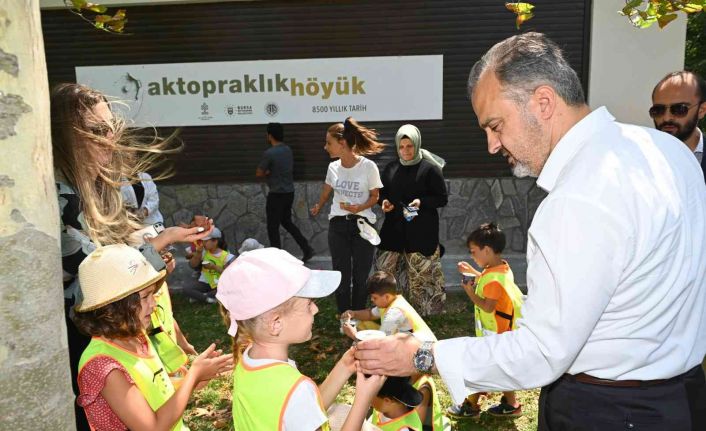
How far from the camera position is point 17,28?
4.41 ft

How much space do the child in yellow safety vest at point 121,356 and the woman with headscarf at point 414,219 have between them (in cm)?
409

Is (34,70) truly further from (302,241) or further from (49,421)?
(302,241)

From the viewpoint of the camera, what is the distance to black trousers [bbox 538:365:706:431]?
193 centimetres

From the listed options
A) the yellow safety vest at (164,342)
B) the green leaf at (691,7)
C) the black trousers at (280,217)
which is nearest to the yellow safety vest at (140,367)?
the yellow safety vest at (164,342)

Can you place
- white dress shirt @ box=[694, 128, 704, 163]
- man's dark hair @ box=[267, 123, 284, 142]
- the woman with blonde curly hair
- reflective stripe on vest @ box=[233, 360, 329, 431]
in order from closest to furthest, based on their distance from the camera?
reflective stripe on vest @ box=[233, 360, 329, 431]
the woman with blonde curly hair
white dress shirt @ box=[694, 128, 704, 163]
man's dark hair @ box=[267, 123, 284, 142]

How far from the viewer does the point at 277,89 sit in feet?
29.8

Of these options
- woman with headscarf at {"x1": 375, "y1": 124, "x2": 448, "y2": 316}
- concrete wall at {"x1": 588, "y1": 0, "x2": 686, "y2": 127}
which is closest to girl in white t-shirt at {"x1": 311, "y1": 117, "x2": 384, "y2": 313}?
woman with headscarf at {"x1": 375, "y1": 124, "x2": 448, "y2": 316}

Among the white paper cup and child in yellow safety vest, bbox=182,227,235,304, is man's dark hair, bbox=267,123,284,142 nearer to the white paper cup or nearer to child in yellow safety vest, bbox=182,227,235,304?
child in yellow safety vest, bbox=182,227,235,304

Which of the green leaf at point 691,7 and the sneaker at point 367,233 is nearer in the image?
the green leaf at point 691,7

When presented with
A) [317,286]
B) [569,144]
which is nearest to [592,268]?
[569,144]

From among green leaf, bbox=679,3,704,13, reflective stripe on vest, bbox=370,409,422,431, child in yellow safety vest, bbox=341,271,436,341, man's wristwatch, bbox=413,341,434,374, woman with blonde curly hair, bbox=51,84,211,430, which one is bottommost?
Answer: reflective stripe on vest, bbox=370,409,422,431

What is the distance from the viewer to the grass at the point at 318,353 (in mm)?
4453

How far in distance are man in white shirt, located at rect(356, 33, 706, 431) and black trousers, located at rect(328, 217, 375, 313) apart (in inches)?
156

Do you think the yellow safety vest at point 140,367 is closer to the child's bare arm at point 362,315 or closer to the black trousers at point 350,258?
the child's bare arm at point 362,315
